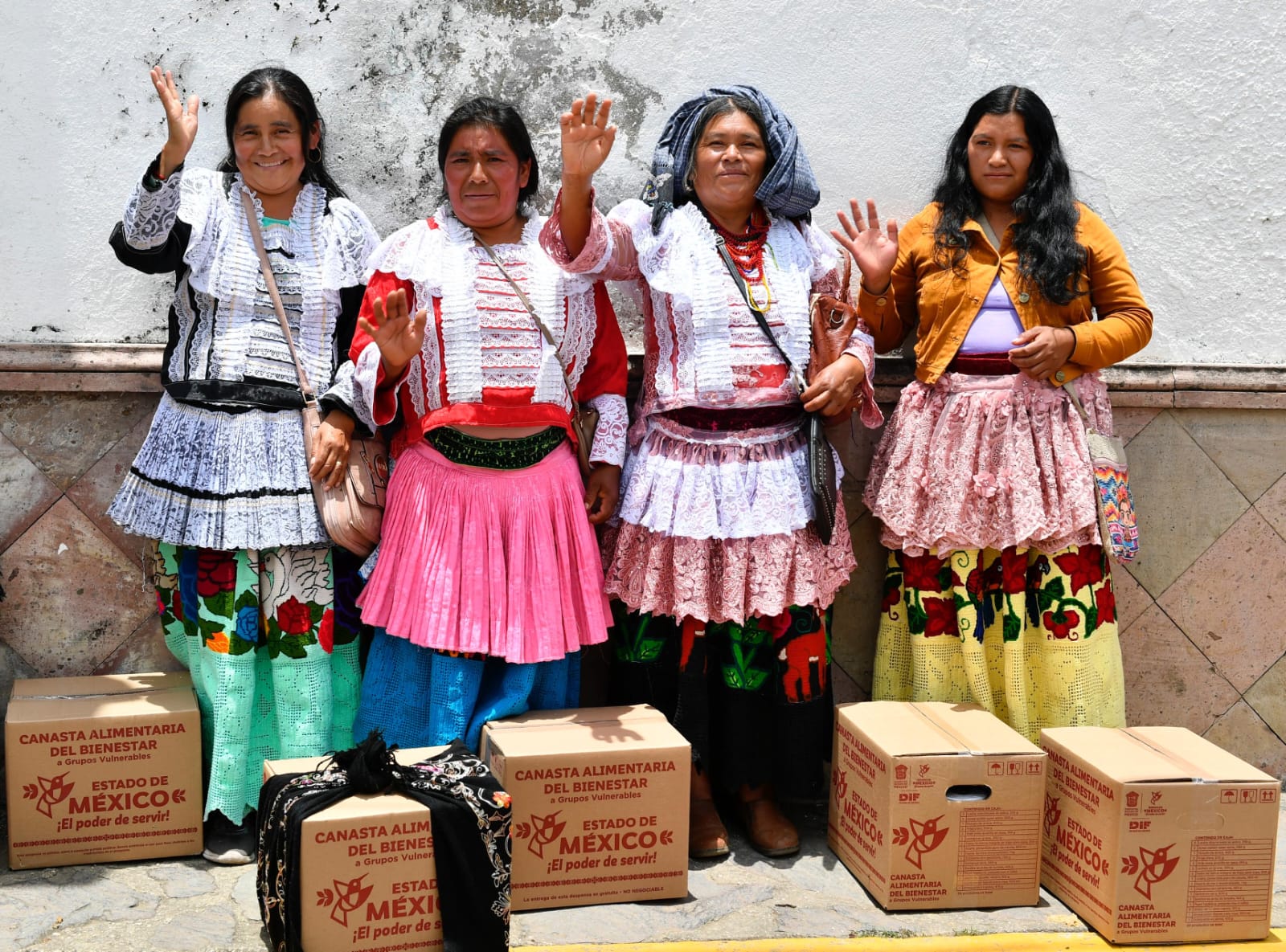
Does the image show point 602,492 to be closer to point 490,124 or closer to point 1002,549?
point 490,124

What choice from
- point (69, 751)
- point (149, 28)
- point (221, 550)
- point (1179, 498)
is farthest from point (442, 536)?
point (1179, 498)

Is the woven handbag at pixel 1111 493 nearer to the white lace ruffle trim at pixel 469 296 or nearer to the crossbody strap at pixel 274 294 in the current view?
the white lace ruffle trim at pixel 469 296

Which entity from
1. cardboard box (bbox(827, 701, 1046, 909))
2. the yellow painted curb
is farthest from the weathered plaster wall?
the yellow painted curb

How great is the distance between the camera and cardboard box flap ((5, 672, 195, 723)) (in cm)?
369

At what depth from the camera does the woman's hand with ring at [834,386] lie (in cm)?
385

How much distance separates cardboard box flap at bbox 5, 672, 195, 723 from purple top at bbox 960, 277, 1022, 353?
8.53 ft

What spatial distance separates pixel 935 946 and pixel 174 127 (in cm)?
297

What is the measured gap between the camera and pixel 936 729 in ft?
12.4

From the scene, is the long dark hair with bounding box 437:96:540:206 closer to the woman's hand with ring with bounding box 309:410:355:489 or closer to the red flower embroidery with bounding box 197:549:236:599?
the woman's hand with ring with bounding box 309:410:355:489

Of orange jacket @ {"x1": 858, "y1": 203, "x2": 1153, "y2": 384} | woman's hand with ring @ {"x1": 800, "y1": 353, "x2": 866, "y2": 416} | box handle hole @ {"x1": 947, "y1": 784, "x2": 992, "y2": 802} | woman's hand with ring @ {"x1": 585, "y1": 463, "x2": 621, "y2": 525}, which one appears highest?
orange jacket @ {"x1": 858, "y1": 203, "x2": 1153, "y2": 384}

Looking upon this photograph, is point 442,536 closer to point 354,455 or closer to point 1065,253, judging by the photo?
point 354,455

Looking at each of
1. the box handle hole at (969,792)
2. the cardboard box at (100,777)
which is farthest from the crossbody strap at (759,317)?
the cardboard box at (100,777)

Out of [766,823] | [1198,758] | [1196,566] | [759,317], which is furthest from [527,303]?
[1196,566]

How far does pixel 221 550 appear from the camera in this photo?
3.82 meters
